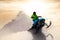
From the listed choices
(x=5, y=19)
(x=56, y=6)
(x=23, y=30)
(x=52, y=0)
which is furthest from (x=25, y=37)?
(x=52, y=0)

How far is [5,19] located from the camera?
1122 millimetres

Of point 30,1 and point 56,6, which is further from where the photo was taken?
point 30,1

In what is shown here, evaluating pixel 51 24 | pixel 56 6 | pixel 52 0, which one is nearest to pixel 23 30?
pixel 51 24

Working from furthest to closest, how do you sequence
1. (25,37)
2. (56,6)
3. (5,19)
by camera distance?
(56,6) → (5,19) → (25,37)

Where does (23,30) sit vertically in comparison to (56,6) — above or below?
below

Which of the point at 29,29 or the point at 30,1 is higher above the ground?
the point at 30,1

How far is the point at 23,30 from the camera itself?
94 cm

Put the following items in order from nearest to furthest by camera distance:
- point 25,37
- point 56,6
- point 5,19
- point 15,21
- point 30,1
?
1. point 25,37
2. point 15,21
3. point 5,19
4. point 56,6
5. point 30,1

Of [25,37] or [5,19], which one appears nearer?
[25,37]

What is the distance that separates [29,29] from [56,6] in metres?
0.47

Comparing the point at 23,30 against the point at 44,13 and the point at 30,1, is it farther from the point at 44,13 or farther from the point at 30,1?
the point at 30,1

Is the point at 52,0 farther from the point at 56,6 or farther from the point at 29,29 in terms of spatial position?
the point at 29,29

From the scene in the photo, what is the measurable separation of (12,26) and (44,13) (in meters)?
0.34

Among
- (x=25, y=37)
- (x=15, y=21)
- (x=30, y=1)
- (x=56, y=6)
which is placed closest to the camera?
(x=25, y=37)
